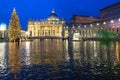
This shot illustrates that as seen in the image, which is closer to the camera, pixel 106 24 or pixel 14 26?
pixel 14 26

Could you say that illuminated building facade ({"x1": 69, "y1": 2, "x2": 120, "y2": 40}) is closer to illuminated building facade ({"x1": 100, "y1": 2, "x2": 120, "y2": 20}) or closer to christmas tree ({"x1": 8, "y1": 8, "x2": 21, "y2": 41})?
illuminated building facade ({"x1": 100, "y1": 2, "x2": 120, "y2": 20})

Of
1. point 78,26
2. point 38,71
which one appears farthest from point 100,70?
point 78,26

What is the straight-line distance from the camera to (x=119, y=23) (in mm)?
131125

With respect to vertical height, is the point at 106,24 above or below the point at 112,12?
below

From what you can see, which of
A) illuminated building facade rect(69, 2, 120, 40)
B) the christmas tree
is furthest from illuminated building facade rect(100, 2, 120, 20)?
the christmas tree

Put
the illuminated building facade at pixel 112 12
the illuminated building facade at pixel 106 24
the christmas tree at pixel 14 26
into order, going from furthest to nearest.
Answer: the illuminated building facade at pixel 112 12
the illuminated building facade at pixel 106 24
the christmas tree at pixel 14 26

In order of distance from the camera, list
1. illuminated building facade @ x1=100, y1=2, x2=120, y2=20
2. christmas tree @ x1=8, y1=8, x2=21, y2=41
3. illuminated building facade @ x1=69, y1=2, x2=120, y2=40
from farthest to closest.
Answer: illuminated building facade @ x1=100, y1=2, x2=120, y2=20 < illuminated building facade @ x1=69, y1=2, x2=120, y2=40 < christmas tree @ x1=8, y1=8, x2=21, y2=41

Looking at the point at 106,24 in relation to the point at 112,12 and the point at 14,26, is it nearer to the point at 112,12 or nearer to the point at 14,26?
the point at 112,12

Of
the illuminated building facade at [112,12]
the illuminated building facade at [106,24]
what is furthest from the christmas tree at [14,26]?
the illuminated building facade at [112,12]

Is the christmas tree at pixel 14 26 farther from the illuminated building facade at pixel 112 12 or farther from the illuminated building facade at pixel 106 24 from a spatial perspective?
the illuminated building facade at pixel 112 12

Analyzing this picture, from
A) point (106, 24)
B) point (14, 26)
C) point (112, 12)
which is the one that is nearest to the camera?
point (14, 26)

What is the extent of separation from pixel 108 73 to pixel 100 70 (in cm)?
151

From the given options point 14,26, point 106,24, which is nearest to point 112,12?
point 106,24

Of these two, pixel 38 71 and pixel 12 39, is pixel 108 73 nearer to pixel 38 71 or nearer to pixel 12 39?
pixel 38 71
